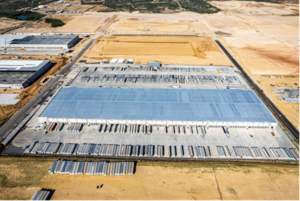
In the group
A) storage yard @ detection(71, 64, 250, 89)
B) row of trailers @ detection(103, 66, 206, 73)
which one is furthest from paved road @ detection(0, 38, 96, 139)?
row of trailers @ detection(103, 66, 206, 73)

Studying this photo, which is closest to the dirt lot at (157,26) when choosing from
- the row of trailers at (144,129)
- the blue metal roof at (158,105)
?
the blue metal roof at (158,105)

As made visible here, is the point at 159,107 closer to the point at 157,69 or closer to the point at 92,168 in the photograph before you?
the point at 92,168

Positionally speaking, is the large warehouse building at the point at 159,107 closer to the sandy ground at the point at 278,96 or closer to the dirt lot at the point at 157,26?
the sandy ground at the point at 278,96

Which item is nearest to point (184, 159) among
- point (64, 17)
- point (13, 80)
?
point (13, 80)

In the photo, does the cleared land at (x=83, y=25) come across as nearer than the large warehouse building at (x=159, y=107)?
No

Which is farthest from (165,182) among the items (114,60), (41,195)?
(114,60)
